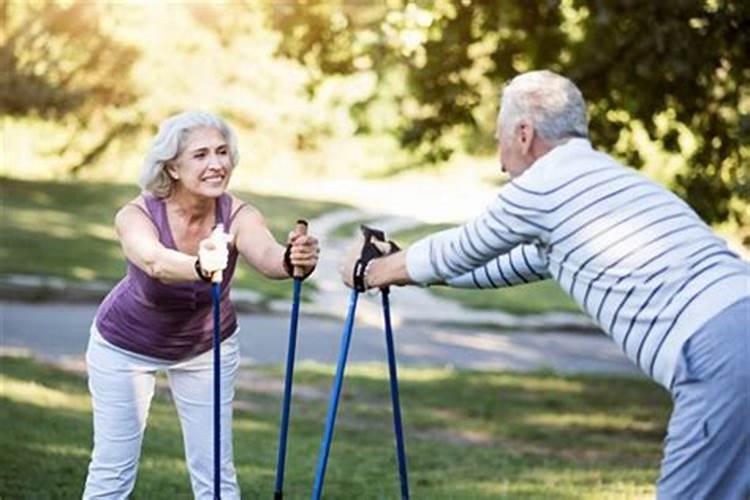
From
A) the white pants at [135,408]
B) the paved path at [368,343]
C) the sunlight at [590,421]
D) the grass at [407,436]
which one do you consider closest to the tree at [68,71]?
the paved path at [368,343]

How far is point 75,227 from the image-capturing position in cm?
2356

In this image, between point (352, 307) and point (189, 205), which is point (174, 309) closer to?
point (189, 205)

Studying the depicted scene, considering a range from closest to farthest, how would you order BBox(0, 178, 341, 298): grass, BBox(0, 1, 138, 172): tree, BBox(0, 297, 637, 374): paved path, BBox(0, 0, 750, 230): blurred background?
BBox(0, 0, 750, 230): blurred background → BBox(0, 297, 637, 374): paved path → BBox(0, 178, 341, 298): grass → BBox(0, 1, 138, 172): tree

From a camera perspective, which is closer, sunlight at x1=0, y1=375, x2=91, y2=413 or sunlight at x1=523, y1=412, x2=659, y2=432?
sunlight at x1=0, y1=375, x2=91, y2=413

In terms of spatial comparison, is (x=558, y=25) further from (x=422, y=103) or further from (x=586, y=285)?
(x=586, y=285)

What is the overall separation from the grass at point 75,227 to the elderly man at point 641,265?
46.9 feet

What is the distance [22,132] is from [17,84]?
34.9 feet

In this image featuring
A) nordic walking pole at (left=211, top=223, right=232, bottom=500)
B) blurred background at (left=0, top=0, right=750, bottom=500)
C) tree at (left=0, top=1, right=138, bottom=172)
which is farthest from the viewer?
tree at (left=0, top=1, right=138, bottom=172)

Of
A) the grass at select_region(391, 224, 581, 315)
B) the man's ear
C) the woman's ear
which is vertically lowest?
the grass at select_region(391, 224, 581, 315)

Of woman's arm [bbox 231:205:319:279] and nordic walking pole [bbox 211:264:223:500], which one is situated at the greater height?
woman's arm [bbox 231:205:319:279]

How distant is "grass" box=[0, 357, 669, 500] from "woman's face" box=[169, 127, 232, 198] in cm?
262

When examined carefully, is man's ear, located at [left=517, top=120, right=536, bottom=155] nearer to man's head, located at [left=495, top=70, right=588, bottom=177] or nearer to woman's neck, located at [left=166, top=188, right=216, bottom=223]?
man's head, located at [left=495, top=70, right=588, bottom=177]

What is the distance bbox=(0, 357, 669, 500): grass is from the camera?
27.6 feet


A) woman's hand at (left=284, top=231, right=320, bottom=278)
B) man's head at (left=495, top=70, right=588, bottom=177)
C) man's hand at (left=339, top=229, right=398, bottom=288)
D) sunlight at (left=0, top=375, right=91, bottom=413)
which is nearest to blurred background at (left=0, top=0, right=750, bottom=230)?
sunlight at (left=0, top=375, right=91, bottom=413)
